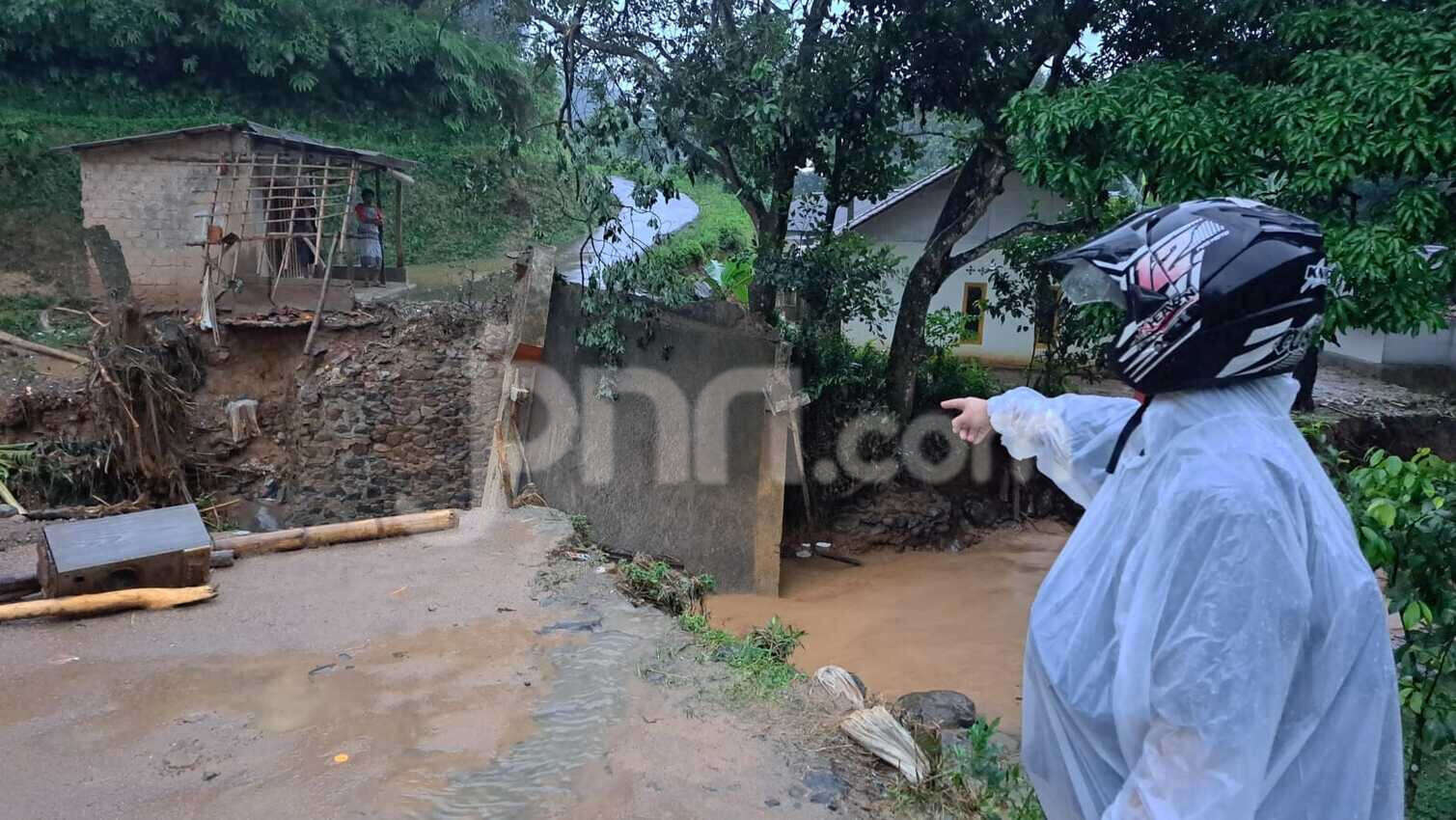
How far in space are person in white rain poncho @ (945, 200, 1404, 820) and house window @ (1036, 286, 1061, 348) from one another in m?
10.2

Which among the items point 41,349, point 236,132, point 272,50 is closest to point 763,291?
point 236,132

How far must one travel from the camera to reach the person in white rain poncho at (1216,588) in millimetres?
1245

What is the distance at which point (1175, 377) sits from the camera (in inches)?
55.7

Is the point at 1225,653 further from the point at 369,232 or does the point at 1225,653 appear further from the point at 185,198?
the point at 369,232

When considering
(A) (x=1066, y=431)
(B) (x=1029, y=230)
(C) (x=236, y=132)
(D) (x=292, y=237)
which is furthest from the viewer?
(C) (x=236, y=132)

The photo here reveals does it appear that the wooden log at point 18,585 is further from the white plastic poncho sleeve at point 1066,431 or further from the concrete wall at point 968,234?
the concrete wall at point 968,234

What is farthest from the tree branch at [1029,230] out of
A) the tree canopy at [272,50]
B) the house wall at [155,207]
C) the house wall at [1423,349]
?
the house wall at [155,207]

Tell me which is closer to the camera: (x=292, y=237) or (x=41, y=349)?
(x=41, y=349)

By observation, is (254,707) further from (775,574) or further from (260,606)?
(775,574)

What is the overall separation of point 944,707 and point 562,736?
4095 millimetres

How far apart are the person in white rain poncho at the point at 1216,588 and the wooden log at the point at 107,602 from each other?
4.42 metres

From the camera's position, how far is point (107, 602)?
4410 millimetres

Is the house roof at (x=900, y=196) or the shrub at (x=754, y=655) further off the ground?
the house roof at (x=900, y=196)

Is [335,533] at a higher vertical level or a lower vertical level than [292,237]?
lower
